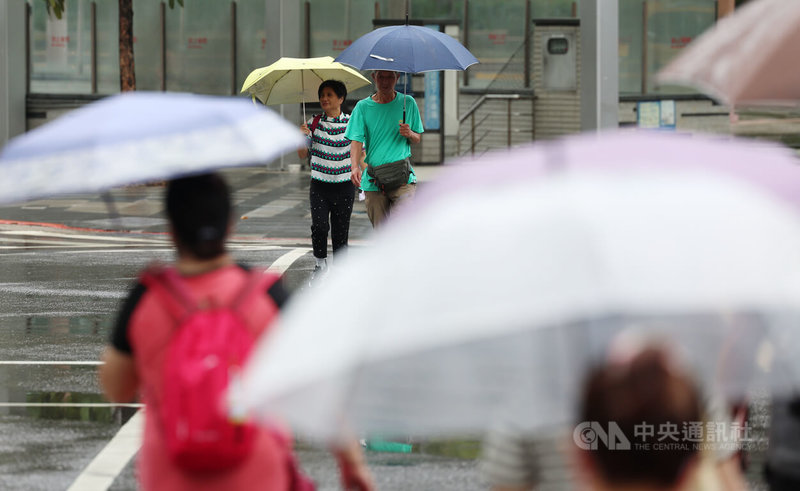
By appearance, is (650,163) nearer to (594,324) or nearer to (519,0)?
(594,324)

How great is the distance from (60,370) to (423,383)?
7469 mm

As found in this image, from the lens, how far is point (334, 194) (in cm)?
1313

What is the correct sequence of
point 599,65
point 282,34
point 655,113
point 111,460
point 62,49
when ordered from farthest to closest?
point 62,49 < point 655,113 < point 282,34 < point 599,65 < point 111,460

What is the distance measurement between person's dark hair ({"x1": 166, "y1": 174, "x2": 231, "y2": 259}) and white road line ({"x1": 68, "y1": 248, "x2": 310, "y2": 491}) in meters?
3.28

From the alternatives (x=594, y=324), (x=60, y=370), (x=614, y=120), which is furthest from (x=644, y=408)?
(x=614, y=120)

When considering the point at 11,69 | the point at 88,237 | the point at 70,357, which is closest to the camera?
the point at 70,357

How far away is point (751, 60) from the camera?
4.03m

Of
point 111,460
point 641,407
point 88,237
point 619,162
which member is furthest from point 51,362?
point 88,237

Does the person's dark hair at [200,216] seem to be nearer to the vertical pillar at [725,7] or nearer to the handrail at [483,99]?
the handrail at [483,99]

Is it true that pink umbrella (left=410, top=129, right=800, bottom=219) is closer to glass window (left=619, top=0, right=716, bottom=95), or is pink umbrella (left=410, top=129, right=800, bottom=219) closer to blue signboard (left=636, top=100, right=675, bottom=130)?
blue signboard (left=636, top=100, right=675, bottom=130)

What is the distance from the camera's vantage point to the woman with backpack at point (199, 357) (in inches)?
144

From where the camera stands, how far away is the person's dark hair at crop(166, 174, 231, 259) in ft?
13.1

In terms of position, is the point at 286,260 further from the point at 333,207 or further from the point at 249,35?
the point at 249,35

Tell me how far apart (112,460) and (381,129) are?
18.4 ft
